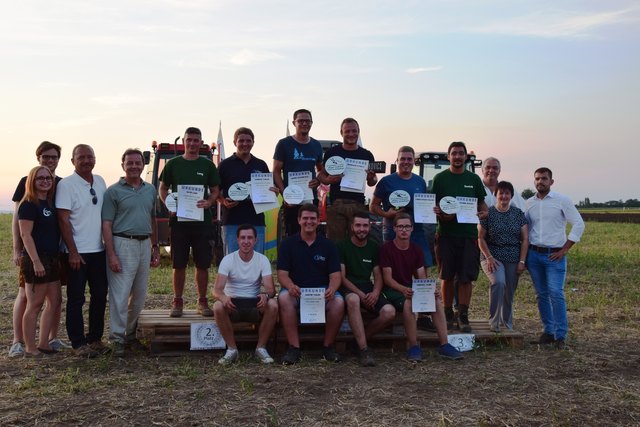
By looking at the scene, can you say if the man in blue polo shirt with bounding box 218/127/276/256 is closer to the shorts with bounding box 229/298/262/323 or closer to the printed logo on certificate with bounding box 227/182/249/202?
the printed logo on certificate with bounding box 227/182/249/202

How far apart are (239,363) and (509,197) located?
10.6ft

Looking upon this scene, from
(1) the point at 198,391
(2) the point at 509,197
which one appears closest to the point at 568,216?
(2) the point at 509,197

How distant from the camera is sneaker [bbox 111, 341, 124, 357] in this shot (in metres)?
6.07

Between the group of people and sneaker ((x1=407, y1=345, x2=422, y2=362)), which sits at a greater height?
the group of people

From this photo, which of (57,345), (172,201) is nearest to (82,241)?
(172,201)

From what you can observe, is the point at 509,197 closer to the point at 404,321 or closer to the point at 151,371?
the point at 404,321

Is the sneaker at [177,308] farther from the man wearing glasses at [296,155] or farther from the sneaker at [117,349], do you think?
the man wearing glasses at [296,155]

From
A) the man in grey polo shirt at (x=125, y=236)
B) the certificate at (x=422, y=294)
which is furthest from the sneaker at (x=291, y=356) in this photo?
the man in grey polo shirt at (x=125, y=236)

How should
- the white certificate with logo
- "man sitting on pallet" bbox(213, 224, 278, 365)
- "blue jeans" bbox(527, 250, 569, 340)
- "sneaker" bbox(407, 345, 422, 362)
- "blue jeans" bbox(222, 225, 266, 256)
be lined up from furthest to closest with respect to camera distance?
"blue jeans" bbox(527, 250, 569, 340) < "blue jeans" bbox(222, 225, 266, 256) < the white certificate with logo < "sneaker" bbox(407, 345, 422, 362) < "man sitting on pallet" bbox(213, 224, 278, 365)

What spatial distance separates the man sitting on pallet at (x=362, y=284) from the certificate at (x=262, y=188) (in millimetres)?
846

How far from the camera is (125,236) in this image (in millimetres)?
6129

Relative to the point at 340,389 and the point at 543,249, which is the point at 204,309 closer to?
the point at 340,389

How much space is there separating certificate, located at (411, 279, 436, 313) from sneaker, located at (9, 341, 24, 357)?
3.73 m

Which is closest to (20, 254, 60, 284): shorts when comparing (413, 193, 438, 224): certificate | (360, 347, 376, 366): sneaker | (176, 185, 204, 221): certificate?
(176, 185, 204, 221): certificate
